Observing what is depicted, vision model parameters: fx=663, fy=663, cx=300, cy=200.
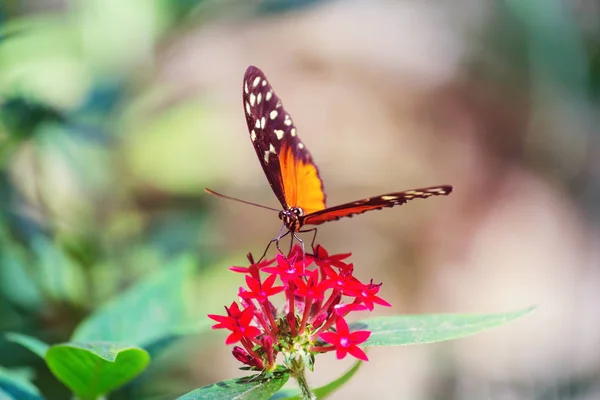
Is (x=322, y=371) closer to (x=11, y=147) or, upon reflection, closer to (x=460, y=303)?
(x=460, y=303)

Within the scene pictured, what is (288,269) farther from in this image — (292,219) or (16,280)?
(16,280)

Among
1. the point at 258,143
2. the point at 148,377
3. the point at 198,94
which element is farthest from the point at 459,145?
the point at 258,143

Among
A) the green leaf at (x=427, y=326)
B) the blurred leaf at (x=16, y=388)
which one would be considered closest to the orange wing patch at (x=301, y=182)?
the green leaf at (x=427, y=326)

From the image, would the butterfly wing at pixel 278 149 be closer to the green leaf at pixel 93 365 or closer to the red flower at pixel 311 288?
the red flower at pixel 311 288

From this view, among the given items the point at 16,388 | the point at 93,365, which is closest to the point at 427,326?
the point at 93,365

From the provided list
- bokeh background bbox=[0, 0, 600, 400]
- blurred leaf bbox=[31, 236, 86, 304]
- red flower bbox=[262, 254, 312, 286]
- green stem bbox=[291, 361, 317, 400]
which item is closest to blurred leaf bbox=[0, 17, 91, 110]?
bokeh background bbox=[0, 0, 600, 400]

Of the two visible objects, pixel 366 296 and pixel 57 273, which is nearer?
pixel 366 296
